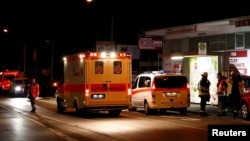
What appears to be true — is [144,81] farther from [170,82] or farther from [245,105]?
[245,105]

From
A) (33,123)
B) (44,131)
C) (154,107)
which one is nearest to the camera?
(44,131)

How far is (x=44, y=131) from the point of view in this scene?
16969mm

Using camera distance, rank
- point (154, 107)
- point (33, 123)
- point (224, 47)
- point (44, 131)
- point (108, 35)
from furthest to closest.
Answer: point (108, 35), point (224, 47), point (154, 107), point (33, 123), point (44, 131)

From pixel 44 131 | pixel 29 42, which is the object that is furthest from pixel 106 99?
pixel 29 42

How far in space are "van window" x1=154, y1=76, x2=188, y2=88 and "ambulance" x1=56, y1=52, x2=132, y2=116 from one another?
1471 millimetres

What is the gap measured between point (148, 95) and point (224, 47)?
9169 millimetres

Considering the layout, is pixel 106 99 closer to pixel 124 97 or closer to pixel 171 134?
pixel 124 97

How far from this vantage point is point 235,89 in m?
21.1

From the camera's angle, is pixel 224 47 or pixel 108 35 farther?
pixel 108 35

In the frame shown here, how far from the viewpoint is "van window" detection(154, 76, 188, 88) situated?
76.9 feet

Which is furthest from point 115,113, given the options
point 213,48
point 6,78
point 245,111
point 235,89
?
point 6,78

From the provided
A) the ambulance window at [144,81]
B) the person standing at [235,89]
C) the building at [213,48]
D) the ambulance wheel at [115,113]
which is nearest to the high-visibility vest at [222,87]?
the person standing at [235,89]

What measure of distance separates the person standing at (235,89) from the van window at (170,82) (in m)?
2.73

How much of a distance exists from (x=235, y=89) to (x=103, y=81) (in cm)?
546
